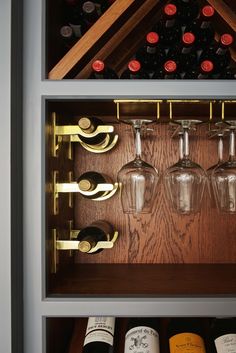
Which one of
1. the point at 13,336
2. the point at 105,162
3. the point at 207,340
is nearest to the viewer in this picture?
the point at 13,336

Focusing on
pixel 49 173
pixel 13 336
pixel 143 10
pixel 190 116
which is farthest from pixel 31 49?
pixel 13 336

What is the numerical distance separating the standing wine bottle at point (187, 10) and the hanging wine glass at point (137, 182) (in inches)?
15.3

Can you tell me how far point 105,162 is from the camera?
1211 mm

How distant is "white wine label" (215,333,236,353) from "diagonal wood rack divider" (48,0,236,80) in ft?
2.55

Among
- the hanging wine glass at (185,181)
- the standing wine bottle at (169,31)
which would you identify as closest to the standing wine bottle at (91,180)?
the hanging wine glass at (185,181)

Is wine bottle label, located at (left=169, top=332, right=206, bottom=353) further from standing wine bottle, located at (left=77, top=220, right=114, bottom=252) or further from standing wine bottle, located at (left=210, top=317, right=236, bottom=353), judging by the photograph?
standing wine bottle, located at (left=77, top=220, right=114, bottom=252)

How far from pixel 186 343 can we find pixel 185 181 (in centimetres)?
42

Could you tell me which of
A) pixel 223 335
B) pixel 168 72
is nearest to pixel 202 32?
pixel 168 72

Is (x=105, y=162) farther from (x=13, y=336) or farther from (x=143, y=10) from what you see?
(x=13, y=336)

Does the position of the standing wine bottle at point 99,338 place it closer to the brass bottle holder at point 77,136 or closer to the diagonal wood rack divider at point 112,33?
the brass bottle holder at point 77,136

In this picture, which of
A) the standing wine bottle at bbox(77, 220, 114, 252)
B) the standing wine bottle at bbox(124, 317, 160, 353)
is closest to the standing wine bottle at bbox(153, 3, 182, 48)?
the standing wine bottle at bbox(77, 220, 114, 252)

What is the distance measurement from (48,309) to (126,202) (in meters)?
0.34

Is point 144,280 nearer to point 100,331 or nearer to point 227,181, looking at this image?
point 100,331

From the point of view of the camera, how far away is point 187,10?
1.05 meters
